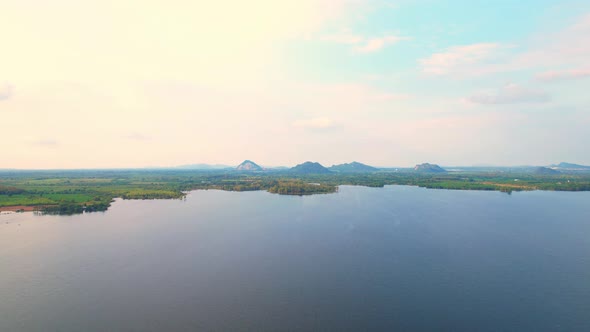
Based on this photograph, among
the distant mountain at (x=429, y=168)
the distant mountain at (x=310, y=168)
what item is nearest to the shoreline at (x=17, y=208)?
the distant mountain at (x=310, y=168)

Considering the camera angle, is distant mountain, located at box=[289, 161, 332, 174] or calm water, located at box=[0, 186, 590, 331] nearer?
calm water, located at box=[0, 186, 590, 331]

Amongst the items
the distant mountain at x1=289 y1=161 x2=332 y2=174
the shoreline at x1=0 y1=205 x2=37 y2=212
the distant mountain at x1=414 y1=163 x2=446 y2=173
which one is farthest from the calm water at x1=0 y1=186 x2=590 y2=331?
the distant mountain at x1=414 y1=163 x2=446 y2=173

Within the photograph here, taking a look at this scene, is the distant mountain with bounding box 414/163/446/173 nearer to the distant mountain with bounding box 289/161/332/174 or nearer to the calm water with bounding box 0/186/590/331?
the distant mountain with bounding box 289/161/332/174

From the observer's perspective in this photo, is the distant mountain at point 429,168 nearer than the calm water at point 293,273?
No

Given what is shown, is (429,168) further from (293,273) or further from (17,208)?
(17,208)

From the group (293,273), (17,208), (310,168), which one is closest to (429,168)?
(310,168)

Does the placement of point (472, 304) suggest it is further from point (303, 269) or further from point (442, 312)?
point (303, 269)

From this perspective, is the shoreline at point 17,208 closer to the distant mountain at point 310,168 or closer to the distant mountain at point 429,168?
the distant mountain at point 310,168

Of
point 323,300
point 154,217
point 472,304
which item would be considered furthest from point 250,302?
point 154,217
